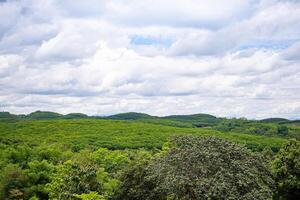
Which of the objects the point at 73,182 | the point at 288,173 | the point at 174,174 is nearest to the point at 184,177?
the point at 174,174

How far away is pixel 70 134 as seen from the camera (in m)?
125

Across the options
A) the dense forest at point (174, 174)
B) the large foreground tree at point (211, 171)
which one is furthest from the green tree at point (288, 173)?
the large foreground tree at point (211, 171)

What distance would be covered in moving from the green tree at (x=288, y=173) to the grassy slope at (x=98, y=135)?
56.9 metres

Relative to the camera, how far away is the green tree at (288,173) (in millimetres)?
40812

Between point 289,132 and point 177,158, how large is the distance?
152 metres

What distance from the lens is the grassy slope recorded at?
109 meters

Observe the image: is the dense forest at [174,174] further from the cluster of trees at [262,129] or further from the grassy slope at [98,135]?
the cluster of trees at [262,129]

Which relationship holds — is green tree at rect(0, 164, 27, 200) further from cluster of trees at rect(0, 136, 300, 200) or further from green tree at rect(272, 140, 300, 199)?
green tree at rect(272, 140, 300, 199)

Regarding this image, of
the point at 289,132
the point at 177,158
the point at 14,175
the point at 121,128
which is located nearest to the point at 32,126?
the point at 121,128

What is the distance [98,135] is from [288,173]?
86.7 m

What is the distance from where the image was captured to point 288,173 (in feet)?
136

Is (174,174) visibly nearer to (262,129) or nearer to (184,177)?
(184,177)

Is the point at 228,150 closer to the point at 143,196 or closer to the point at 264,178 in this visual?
the point at 264,178

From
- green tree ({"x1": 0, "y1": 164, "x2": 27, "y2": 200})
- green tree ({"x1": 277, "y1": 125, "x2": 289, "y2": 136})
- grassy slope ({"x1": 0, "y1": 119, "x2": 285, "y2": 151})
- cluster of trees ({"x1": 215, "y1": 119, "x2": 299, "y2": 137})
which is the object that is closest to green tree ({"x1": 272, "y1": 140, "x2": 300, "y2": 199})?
green tree ({"x1": 0, "y1": 164, "x2": 27, "y2": 200})
